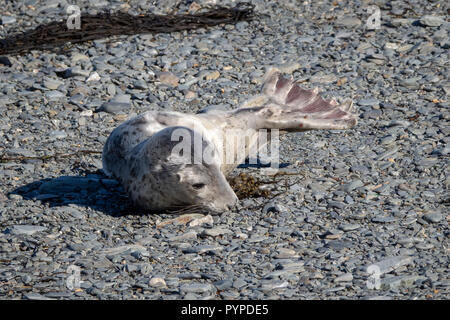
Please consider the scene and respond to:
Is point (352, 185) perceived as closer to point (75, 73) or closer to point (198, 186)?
A: point (198, 186)

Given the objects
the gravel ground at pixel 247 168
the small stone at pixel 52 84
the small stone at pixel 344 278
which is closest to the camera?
the small stone at pixel 344 278

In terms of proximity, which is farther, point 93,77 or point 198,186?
point 93,77

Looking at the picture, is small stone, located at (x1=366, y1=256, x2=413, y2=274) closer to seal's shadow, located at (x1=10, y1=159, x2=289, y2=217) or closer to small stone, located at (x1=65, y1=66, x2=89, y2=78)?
seal's shadow, located at (x1=10, y1=159, x2=289, y2=217)

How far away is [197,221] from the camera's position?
5.20m

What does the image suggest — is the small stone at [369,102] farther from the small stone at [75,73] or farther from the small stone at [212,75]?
the small stone at [75,73]

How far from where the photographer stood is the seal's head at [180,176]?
17.3 ft

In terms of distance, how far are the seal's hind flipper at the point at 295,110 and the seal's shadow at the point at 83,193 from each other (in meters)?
1.16

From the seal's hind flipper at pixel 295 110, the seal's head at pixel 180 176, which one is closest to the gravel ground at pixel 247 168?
the seal's head at pixel 180 176

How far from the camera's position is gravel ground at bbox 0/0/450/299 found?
178 inches

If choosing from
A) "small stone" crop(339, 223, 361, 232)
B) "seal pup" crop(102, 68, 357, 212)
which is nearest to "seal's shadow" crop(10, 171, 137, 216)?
"seal pup" crop(102, 68, 357, 212)

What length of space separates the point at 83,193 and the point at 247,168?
1.22 metres

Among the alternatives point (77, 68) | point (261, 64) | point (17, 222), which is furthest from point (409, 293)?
point (77, 68)

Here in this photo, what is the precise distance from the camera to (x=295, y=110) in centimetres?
620

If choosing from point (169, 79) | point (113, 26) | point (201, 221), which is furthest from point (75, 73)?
point (201, 221)
